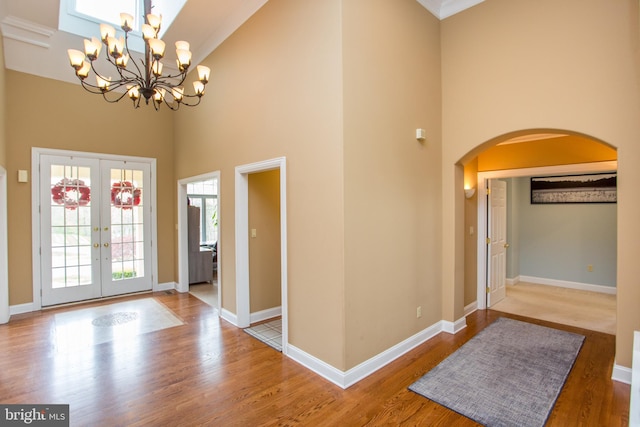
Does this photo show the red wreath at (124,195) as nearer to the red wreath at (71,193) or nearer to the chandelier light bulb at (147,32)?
the red wreath at (71,193)

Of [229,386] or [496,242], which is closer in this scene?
[229,386]

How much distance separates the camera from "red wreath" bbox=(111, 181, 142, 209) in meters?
5.54

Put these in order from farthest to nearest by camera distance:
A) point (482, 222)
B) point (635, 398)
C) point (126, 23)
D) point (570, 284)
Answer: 1. point (570, 284)
2. point (482, 222)
3. point (126, 23)
4. point (635, 398)

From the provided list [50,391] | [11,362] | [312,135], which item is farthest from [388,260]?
[11,362]

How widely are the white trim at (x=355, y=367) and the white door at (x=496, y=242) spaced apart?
2.05 metres

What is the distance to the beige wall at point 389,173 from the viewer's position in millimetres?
2859

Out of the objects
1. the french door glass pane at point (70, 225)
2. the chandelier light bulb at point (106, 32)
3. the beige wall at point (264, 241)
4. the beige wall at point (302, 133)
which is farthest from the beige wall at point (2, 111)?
the beige wall at point (264, 241)

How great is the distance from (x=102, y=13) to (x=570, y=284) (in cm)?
937

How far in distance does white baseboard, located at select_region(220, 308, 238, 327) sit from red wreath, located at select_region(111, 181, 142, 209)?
275 centimetres

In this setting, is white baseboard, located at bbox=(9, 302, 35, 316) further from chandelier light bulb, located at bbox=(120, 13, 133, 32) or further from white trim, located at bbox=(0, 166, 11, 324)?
chandelier light bulb, located at bbox=(120, 13, 133, 32)

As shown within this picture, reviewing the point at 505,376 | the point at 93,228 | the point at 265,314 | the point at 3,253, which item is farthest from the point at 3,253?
the point at 505,376

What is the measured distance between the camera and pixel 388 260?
324 cm

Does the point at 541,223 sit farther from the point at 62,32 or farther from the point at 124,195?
the point at 62,32

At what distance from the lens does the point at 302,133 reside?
3.16 meters
